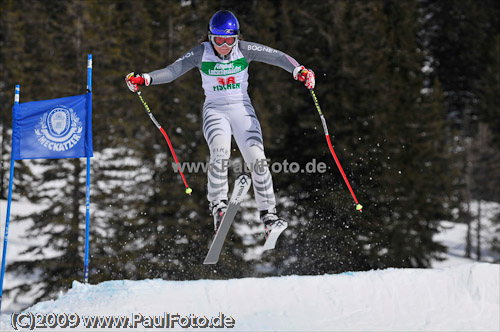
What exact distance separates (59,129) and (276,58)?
199 inches

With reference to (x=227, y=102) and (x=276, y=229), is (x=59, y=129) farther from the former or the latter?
(x=276, y=229)

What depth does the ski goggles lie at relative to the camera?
6.16 metres

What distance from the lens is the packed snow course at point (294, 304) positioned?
308 inches

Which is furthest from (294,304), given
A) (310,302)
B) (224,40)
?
(224,40)

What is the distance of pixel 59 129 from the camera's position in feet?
31.6

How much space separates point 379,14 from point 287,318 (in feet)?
65.9

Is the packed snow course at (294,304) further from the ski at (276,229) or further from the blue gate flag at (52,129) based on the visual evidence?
the blue gate flag at (52,129)

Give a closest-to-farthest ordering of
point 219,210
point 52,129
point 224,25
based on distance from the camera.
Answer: point 224,25, point 219,210, point 52,129

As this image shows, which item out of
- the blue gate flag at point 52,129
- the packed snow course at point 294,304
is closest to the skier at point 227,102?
the packed snow course at point 294,304

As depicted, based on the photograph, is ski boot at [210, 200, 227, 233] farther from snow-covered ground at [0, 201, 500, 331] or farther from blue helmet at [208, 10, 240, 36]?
snow-covered ground at [0, 201, 500, 331]

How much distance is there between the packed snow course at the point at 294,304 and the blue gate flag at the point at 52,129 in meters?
2.58

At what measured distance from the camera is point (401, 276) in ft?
32.8

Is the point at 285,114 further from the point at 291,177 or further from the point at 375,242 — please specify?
the point at 375,242

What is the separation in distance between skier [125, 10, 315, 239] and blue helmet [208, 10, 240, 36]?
85 mm
